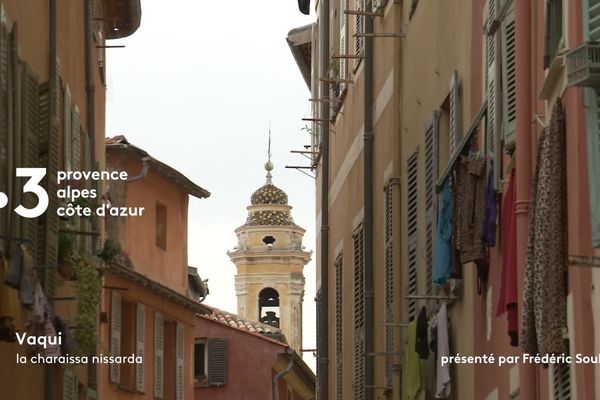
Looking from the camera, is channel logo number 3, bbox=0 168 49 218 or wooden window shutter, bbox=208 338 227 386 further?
wooden window shutter, bbox=208 338 227 386

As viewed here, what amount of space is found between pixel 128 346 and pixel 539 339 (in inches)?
891

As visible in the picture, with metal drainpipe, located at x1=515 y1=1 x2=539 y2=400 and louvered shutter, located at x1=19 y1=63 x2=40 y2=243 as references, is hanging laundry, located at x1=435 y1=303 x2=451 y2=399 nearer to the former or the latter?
louvered shutter, located at x1=19 y1=63 x2=40 y2=243

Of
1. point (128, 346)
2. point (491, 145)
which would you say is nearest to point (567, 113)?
point (491, 145)

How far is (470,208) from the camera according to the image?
16234 millimetres

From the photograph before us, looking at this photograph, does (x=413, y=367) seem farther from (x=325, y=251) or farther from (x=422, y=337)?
(x=325, y=251)

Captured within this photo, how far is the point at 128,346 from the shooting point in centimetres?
3441

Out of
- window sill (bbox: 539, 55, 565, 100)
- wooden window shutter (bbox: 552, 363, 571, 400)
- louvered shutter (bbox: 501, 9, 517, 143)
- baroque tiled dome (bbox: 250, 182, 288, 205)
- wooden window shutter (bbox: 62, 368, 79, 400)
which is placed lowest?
wooden window shutter (bbox: 552, 363, 571, 400)

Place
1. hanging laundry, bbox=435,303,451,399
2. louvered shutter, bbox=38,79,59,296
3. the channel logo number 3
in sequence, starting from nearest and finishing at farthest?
the channel logo number 3 → hanging laundry, bbox=435,303,451,399 → louvered shutter, bbox=38,79,59,296

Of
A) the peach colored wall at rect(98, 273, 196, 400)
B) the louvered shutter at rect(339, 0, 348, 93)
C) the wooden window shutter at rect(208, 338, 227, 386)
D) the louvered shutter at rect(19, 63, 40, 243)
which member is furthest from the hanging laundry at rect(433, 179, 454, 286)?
the wooden window shutter at rect(208, 338, 227, 386)

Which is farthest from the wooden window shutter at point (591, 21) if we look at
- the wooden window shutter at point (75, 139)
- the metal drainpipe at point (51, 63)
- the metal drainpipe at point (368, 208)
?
the metal drainpipe at point (368, 208)

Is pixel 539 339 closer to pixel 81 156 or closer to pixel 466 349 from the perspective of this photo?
pixel 466 349

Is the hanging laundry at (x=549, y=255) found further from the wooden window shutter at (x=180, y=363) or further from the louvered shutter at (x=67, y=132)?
the wooden window shutter at (x=180, y=363)

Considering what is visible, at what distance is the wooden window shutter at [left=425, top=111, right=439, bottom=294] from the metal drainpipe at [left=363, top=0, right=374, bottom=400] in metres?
4.13

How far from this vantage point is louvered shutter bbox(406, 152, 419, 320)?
20297 millimetres
